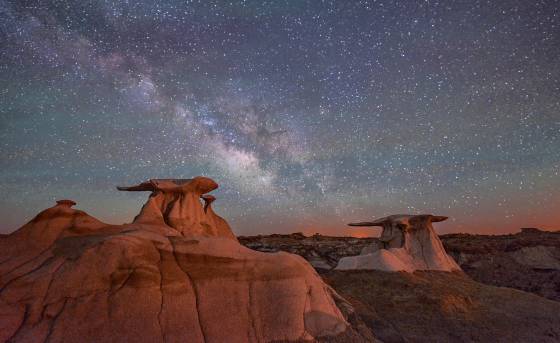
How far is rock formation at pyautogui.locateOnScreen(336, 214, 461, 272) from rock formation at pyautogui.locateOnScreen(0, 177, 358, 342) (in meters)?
14.6

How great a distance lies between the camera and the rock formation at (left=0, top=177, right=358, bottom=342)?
780cm

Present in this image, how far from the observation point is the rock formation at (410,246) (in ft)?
81.4

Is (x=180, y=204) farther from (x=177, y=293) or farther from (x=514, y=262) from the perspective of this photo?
(x=514, y=262)

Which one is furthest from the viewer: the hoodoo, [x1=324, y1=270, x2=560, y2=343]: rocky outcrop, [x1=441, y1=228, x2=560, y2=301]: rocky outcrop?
[x1=441, y1=228, x2=560, y2=301]: rocky outcrop

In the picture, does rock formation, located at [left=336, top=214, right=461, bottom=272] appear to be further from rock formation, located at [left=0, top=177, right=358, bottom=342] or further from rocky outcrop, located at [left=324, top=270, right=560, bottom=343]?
rock formation, located at [left=0, top=177, right=358, bottom=342]

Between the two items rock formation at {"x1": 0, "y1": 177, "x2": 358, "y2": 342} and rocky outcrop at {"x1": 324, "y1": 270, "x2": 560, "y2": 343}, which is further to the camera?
rocky outcrop at {"x1": 324, "y1": 270, "x2": 560, "y2": 343}

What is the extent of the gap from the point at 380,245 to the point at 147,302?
78.5 ft

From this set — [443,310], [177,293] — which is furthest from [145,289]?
Result: [443,310]

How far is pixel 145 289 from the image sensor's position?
8602 mm

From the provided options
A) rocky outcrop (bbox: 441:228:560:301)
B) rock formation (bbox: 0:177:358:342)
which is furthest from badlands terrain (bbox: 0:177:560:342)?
rocky outcrop (bbox: 441:228:560:301)

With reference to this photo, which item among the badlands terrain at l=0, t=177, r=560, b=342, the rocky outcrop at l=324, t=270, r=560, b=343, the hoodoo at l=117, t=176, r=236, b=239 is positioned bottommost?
the rocky outcrop at l=324, t=270, r=560, b=343

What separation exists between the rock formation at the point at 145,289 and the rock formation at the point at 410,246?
48.0 feet

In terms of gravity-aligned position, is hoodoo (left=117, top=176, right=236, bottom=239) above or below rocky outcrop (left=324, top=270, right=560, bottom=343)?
above

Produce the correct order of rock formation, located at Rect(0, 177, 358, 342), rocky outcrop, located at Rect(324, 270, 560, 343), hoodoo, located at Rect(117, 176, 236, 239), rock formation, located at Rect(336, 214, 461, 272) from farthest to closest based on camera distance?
rock formation, located at Rect(336, 214, 461, 272) < hoodoo, located at Rect(117, 176, 236, 239) < rocky outcrop, located at Rect(324, 270, 560, 343) < rock formation, located at Rect(0, 177, 358, 342)
